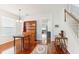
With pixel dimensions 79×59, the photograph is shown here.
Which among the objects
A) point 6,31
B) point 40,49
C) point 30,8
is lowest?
point 40,49

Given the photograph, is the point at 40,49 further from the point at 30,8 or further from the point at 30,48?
the point at 30,8

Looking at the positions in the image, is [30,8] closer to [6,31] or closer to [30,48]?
[6,31]

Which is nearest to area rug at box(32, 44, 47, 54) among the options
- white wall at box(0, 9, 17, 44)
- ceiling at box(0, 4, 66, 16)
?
white wall at box(0, 9, 17, 44)

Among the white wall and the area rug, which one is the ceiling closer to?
the white wall

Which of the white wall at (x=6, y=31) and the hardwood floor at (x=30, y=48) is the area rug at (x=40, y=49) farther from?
the white wall at (x=6, y=31)

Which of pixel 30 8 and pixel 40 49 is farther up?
pixel 30 8

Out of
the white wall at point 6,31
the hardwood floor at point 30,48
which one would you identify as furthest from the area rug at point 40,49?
the white wall at point 6,31

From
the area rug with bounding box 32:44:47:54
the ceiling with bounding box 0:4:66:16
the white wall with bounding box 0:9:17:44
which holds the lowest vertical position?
the area rug with bounding box 32:44:47:54

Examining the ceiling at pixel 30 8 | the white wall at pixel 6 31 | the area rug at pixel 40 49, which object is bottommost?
the area rug at pixel 40 49

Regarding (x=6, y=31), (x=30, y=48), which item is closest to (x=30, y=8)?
(x=6, y=31)

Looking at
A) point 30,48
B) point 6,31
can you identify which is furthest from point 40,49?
point 6,31

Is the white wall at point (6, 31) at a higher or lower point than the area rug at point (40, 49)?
higher
